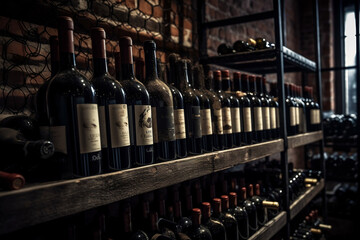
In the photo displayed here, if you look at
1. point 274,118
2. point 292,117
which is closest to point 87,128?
point 274,118

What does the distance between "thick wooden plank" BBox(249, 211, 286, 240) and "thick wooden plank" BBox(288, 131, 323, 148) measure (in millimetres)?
363

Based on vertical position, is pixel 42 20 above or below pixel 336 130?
above

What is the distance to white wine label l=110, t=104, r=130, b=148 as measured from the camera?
714 millimetres

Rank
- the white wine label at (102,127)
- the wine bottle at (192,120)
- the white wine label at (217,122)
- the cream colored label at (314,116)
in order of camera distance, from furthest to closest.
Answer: the cream colored label at (314,116) < the white wine label at (217,122) < the wine bottle at (192,120) < the white wine label at (102,127)

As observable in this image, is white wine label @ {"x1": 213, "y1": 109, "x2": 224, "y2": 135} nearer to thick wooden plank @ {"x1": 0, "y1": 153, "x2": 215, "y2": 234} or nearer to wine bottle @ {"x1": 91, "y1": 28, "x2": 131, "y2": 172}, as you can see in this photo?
thick wooden plank @ {"x1": 0, "y1": 153, "x2": 215, "y2": 234}

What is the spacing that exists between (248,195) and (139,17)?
3.16 ft

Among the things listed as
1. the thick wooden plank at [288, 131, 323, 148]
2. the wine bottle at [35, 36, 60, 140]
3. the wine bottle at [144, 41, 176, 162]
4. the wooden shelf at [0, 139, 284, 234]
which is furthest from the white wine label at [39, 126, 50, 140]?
the thick wooden plank at [288, 131, 323, 148]

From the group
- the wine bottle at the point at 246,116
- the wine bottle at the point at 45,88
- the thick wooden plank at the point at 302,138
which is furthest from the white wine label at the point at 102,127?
the thick wooden plank at the point at 302,138

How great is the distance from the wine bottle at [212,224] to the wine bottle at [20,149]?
677 mm

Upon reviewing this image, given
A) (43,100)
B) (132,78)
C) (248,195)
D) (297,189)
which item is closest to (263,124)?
(248,195)

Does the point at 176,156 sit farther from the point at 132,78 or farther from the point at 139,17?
the point at 139,17

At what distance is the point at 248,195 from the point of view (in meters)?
1.45

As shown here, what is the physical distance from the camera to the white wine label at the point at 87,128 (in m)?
0.63

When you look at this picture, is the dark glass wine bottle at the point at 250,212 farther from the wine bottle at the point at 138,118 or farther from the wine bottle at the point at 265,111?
the wine bottle at the point at 138,118
